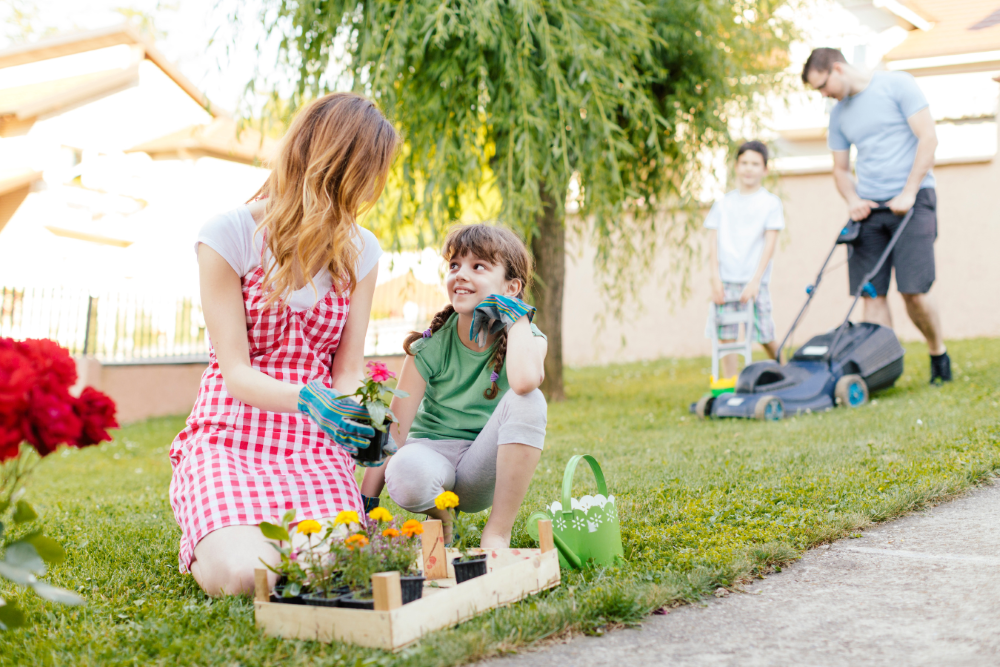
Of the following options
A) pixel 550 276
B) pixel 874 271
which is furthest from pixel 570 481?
pixel 550 276

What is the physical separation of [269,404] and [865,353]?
4062 millimetres

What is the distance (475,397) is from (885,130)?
3.81 m

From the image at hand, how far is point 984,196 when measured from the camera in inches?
407

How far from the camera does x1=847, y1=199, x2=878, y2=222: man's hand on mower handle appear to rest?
5156 millimetres

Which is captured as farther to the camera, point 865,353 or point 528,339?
point 865,353

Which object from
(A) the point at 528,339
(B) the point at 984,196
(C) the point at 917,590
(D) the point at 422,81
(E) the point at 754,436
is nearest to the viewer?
(C) the point at 917,590

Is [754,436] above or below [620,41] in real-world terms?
below

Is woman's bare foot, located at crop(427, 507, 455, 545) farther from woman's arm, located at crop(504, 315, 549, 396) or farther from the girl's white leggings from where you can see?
woman's arm, located at crop(504, 315, 549, 396)

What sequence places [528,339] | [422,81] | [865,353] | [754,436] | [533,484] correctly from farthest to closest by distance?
1. [422,81]
2. [865,353]
3. [754,436]
4. [533,484]
5. [528,339]

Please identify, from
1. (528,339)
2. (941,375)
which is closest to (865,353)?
(941,375)

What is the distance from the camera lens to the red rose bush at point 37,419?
4.63ft

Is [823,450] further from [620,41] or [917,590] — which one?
[620,41]

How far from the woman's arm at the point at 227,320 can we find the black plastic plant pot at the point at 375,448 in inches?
15.1

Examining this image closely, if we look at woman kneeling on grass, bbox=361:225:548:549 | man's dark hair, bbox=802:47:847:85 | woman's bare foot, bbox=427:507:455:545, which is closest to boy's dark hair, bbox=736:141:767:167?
man's dark hair, bbox=802:47:847:85
